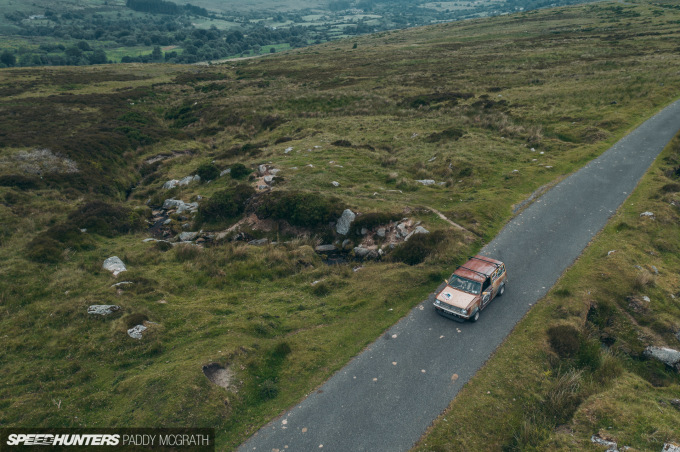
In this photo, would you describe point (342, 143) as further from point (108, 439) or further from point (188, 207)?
point (108, 439)

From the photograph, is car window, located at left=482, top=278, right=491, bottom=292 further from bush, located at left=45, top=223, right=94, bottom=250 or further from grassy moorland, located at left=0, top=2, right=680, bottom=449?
bush, located at left=45, top=223, right=94, bottom=250

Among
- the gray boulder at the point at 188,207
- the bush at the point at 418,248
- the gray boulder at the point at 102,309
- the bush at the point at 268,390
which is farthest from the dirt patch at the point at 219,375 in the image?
the gray boulder at the point at 188,207

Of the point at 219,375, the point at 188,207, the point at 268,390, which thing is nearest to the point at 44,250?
the point at 188,207

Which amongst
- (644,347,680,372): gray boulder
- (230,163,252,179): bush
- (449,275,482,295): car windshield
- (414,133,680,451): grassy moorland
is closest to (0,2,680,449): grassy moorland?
(230,163,252,179): bush

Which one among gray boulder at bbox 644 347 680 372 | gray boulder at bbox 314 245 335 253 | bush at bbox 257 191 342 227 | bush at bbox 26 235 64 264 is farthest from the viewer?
bush at bbox 257 191 342 227

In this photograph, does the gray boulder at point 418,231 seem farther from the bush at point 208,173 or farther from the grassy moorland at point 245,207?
the bush at point 208,173

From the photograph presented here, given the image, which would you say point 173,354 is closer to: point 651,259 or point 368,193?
point 368,193

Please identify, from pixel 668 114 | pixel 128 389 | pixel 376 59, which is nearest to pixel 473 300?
pixel 128 389
